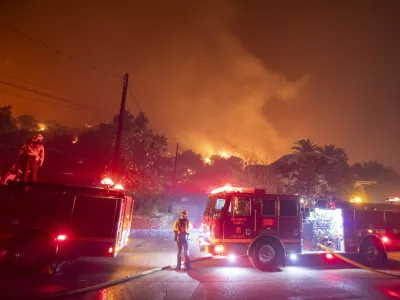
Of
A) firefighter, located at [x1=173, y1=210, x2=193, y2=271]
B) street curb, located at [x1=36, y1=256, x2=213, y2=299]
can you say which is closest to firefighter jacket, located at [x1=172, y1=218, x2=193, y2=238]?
firefighter, located at [x1=173, y1=210, x2=193, y2=271]

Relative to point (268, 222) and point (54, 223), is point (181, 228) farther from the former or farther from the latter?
point (54, 223)

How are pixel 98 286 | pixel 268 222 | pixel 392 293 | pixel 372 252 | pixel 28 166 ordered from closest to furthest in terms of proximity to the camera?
pixel 98 286 < pixel 392 293 < pixel 268 222 < pixel 28 166 < pixel 372 252

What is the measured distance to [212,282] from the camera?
7.63m

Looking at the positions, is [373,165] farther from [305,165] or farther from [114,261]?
[114,261]

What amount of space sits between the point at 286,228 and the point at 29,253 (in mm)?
8276

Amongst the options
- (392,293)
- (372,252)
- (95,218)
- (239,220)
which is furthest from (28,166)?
(372,252)

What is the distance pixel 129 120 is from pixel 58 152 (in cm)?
987

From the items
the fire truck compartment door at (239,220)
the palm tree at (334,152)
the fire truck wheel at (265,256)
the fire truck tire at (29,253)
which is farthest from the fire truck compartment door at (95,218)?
the palm tree at (334,152)

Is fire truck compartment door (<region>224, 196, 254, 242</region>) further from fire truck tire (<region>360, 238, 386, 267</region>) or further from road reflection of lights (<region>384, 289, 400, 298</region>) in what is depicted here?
fire truck tire (<region>360, 238, 386, 267</region>)

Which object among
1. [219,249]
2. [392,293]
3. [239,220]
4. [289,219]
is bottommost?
[392,293]

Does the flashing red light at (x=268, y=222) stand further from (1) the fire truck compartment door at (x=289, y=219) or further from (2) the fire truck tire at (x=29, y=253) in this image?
(2) the fire truck tire at (x=29, y=253)

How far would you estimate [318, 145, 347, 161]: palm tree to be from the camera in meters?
37.6

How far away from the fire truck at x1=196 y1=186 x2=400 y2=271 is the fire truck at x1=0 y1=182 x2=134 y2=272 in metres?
3.52

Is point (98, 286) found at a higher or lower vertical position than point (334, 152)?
lower
